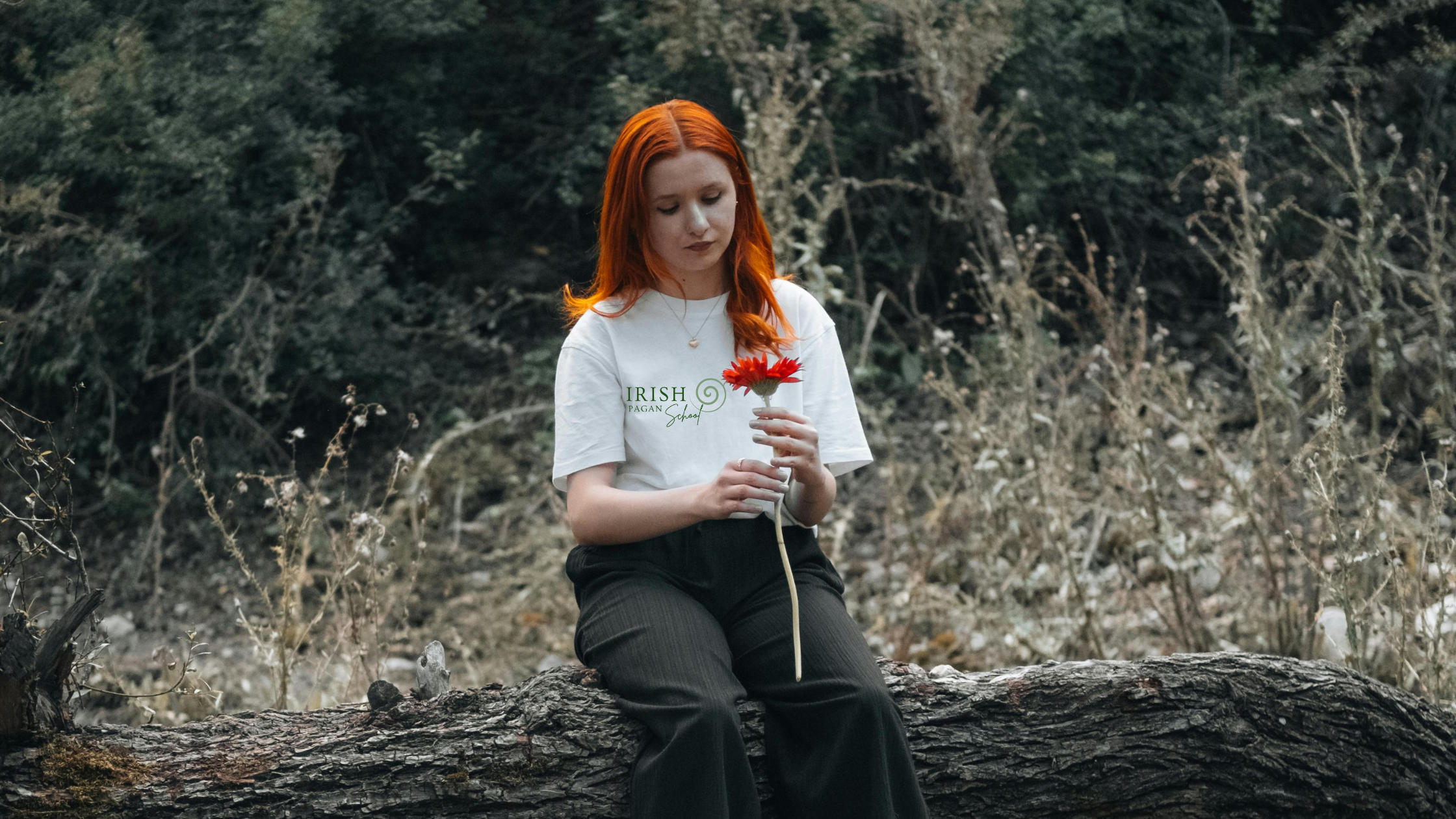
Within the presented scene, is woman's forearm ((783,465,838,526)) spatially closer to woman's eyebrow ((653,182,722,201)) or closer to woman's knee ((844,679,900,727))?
woman's knee ((844,679,900,727))

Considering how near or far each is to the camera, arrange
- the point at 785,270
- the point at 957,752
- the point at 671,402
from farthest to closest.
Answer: the point at 785,270
the point at 671,402
the point at 957,752

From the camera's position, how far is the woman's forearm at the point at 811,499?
1.87 m

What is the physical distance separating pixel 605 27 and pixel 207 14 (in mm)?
1564

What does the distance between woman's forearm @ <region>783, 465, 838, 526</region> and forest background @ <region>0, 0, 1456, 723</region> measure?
1252mm

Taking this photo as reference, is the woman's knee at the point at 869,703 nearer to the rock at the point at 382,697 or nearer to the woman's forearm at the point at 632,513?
the woman's forearm at the point at 632,513

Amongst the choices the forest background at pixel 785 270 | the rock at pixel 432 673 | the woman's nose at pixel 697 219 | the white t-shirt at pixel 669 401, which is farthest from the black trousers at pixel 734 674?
the forest background at pixel 785 270

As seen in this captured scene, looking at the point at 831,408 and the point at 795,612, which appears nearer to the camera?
the point at 795,612

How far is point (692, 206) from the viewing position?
1.94m

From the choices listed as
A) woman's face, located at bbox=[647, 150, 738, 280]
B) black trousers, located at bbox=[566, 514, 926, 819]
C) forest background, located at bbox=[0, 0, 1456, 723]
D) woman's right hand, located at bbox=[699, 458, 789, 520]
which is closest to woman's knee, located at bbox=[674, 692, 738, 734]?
black trousers, located at bbox=[566, 514, 926, 819]

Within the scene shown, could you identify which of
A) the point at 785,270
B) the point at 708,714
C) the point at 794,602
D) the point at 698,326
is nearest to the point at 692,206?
the point at 698,326

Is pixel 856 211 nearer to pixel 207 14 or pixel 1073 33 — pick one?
pixel 1073 33

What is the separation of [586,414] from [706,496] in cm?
28

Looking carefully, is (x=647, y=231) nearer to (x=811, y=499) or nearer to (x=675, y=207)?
(x=675, y=207)

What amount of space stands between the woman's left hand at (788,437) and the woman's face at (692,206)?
33cm
